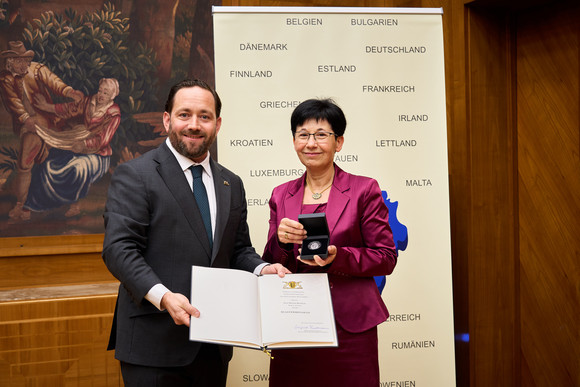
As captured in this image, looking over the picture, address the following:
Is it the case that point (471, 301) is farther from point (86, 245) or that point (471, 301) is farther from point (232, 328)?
point (86, 245)

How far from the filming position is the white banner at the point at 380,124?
315cm

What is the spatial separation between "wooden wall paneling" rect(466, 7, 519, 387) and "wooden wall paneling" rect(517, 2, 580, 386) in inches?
3.7

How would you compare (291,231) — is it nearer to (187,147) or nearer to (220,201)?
(220,201)

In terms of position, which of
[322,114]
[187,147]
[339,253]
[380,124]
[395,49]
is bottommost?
[339,253]

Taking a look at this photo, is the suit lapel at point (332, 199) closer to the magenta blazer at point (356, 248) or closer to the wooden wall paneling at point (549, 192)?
the magenta blazer at point (356, 248)

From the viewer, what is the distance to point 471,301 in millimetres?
3713

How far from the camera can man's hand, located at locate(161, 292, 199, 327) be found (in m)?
1.74

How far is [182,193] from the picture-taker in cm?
202

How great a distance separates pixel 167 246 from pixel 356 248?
0.79 meters

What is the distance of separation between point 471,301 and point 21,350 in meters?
3.16

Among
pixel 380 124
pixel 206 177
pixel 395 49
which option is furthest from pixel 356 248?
pixel 395 49

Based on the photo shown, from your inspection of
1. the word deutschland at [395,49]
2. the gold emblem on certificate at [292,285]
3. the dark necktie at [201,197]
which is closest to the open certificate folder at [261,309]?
the gold emblem on certificate at [292,285]

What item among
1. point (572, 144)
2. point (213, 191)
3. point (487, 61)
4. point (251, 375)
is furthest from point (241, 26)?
point (572, 144)

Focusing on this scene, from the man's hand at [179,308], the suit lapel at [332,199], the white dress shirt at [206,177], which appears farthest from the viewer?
the suit lapel at [332,199]
